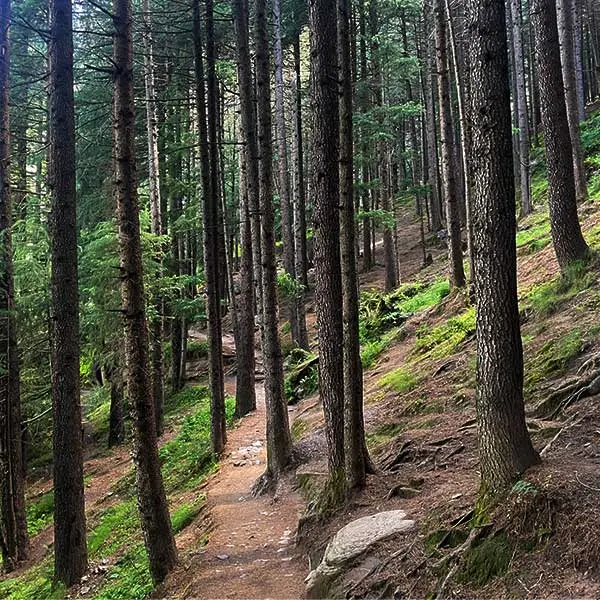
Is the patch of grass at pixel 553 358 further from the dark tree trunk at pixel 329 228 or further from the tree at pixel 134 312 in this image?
the tree at pixel 134 312

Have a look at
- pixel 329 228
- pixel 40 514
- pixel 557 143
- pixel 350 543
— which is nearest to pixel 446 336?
pixel 557 143

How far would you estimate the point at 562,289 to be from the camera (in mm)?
9734

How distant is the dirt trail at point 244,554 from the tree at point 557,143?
5.86 meters

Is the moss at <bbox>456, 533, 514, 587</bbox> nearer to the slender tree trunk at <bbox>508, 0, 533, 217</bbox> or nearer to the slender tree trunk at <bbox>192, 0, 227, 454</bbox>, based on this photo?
the slender tree trunk at <bbox>192, 0, 227, 454</bbox>

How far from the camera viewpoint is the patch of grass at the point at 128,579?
7855 mm

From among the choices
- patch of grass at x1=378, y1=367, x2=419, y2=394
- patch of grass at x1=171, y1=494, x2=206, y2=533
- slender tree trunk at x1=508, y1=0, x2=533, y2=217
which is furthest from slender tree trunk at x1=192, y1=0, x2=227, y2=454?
slender tree trunk at x1=508, y1=0, x2=533, y2=217

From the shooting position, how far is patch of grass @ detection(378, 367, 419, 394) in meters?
10.9

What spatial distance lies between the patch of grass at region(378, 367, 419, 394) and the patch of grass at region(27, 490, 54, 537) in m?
8.59

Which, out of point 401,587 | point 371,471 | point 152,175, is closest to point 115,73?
point 371,471

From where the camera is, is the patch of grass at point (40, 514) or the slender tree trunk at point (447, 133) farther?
the patch of grass at point (40, 514)

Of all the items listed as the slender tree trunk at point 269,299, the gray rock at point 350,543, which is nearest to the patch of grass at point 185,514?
the slender tree trunk at point 269,299

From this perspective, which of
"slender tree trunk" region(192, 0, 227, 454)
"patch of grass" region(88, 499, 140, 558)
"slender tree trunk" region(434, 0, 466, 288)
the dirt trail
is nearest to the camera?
the dirt trail

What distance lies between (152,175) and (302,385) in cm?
726

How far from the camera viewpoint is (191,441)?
15469 millimetres
